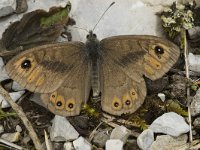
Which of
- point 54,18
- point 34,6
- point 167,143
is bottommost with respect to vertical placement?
point 167,143

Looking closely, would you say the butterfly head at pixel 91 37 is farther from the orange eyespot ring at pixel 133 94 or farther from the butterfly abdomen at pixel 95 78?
the orange eyespot ring at pixel 133 94

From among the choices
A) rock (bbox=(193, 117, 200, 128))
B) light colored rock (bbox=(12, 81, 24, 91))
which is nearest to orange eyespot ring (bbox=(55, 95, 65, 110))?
light colored rock (bbox=(12, 81, 24, 91))

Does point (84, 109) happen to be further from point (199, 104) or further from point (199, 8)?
point (199, 8)

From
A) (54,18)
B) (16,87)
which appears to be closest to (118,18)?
(54,18)

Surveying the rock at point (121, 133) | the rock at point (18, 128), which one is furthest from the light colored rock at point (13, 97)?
the rock at point (121, 133)

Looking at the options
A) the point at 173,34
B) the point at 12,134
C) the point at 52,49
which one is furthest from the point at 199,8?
the point at 12,134

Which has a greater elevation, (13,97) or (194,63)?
(194,63)

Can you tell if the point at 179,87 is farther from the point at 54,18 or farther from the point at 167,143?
the point at 54,18
